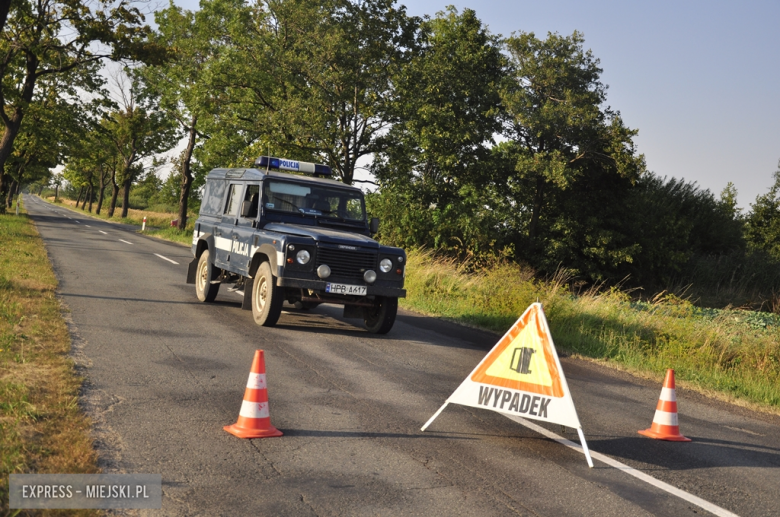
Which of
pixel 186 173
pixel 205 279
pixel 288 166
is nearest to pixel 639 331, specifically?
pixel 288 166

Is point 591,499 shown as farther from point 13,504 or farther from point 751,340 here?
point 751,340

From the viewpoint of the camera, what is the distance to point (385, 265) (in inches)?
418

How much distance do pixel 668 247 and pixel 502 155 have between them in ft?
34.7

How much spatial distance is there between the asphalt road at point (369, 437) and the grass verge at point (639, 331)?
1.02 metres

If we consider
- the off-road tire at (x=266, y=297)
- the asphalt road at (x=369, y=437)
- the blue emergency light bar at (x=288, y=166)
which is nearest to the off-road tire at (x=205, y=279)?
the blue emergency light bar at (x=288, y=166)

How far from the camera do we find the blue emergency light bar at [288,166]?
1199 centimetres

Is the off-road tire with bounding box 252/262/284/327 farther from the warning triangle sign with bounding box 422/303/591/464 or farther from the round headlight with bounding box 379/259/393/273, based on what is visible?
the warning triangle sign with bounding box 422/303/591/464

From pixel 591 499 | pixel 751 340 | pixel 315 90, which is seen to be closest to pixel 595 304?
pixel 751 340

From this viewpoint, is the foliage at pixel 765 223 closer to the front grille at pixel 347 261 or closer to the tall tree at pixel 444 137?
the tall tree at pixel 444 137

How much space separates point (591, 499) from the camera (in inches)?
179

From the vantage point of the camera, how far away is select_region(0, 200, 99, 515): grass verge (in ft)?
13.9

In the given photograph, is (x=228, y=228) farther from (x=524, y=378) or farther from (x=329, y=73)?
(x=329, y=73)

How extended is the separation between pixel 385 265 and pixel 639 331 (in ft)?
16.2

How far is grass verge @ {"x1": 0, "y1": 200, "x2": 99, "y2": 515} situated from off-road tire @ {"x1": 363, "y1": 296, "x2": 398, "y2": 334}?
4452 millimetres
